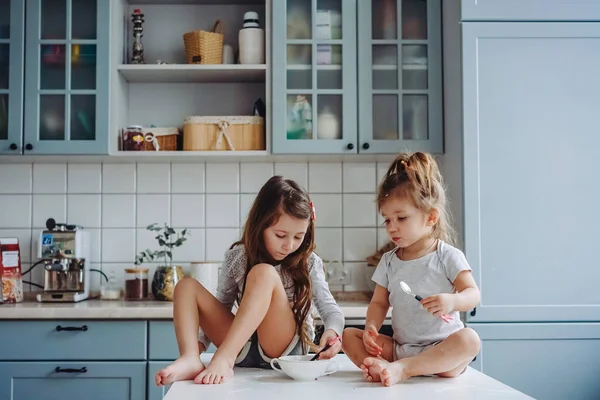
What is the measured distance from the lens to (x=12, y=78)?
283 cm

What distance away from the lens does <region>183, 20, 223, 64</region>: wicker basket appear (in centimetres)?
290

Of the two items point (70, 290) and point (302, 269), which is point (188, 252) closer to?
point (70, 290)

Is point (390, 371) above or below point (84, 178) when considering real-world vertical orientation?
below

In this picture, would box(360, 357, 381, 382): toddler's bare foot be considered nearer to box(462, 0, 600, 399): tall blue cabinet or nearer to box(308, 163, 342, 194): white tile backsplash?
box(462, 0, 600, 399): tall blue cabinet

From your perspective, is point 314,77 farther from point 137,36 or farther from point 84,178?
point 84,178

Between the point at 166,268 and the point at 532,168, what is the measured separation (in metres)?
1.52

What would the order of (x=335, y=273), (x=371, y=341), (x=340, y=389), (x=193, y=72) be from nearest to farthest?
(x=340, y=389), (x=371, y=341), (x=193, y=72), (x=335, y=273)

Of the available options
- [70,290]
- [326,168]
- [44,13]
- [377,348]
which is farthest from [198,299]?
[44,13]

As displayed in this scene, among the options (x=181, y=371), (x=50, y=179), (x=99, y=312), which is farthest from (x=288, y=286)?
(x=50, y=179)

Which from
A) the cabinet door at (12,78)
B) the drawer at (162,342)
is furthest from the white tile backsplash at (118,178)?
the drawer at (162,342)

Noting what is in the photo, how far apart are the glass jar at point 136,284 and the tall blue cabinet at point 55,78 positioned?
1.77 feet

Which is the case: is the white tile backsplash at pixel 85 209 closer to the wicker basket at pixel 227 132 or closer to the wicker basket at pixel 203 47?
the wicker basket at pixel 227 132

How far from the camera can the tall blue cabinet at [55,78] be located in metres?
2.82

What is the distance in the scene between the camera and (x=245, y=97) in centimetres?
315
